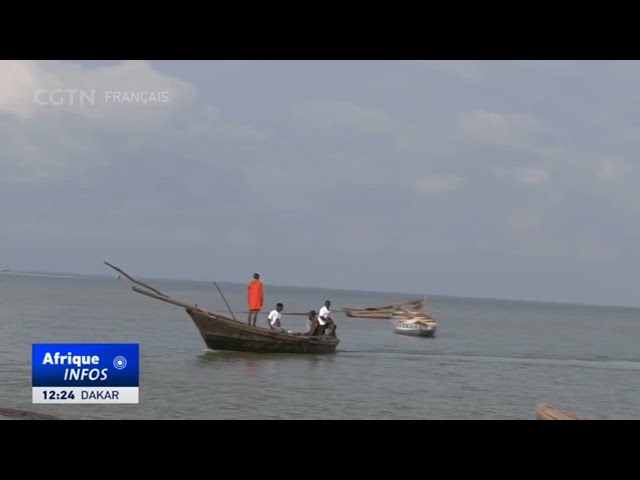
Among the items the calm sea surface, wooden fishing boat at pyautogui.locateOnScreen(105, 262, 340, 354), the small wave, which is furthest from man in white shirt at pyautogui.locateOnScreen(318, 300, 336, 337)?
the small wave

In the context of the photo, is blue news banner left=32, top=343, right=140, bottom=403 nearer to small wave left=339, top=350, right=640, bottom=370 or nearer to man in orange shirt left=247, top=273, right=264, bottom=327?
man in orange shirt left=247, top=273, right=264, bottom=327

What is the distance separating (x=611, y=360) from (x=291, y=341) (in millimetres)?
18926

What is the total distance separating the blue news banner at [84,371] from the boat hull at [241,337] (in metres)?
14.2

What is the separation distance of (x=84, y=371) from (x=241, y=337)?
14.8 m

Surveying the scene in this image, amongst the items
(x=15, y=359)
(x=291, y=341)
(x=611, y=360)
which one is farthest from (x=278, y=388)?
(x=611, y=360)

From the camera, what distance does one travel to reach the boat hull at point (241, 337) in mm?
23031

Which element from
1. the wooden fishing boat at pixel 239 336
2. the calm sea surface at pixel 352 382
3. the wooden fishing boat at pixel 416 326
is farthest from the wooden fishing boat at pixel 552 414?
the wooden fishing boat at pixel 416 326

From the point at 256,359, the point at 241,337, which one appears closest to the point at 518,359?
the point at 256,359

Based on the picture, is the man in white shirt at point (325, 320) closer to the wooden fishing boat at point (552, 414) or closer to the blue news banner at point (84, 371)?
the wooden fishing boat at point (552, 414)

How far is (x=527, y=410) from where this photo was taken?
18.6 meters

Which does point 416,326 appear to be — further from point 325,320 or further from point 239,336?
point 239,336

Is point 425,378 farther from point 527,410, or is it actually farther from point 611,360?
point 611,360
